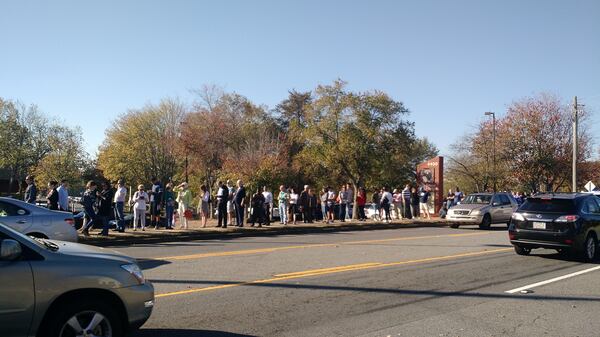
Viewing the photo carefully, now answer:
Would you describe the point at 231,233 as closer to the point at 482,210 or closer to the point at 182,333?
the point at 482,210

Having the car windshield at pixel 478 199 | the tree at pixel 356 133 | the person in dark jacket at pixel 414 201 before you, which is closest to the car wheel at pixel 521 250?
the car windshield at pixel 478 199

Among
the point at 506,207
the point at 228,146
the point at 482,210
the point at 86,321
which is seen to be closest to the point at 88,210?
the point at 86,321

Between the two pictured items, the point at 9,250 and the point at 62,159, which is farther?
the point at 62,159

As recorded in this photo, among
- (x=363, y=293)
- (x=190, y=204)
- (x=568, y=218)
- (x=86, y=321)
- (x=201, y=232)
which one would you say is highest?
(x=190, y=204)

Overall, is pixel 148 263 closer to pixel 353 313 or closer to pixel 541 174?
pixel 353 313

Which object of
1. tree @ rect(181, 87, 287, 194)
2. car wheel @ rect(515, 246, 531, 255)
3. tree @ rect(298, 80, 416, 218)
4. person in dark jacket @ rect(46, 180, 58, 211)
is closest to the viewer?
car wheel @ rect(515, 246, 531, 255)

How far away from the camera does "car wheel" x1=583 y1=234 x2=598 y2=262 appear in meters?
12.5

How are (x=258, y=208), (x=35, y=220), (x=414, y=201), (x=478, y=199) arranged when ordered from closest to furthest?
(x=35, y=220) < (x=258, y=208) < (x=478, y=199) < (x=414, y=201)

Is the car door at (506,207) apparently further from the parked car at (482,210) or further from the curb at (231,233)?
the curb at (231,233)

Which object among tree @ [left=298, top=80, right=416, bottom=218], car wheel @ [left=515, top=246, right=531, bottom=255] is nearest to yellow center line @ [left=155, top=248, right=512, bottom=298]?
car wheel @ [left=515, top=246, right=531, bottom=255]

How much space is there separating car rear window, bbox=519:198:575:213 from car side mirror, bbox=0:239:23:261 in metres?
12.0

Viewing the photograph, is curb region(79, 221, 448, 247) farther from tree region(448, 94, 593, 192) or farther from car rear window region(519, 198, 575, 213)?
tree region(448, 94, 593, 192)

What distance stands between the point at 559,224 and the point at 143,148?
1795 inches

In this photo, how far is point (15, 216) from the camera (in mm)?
11016
